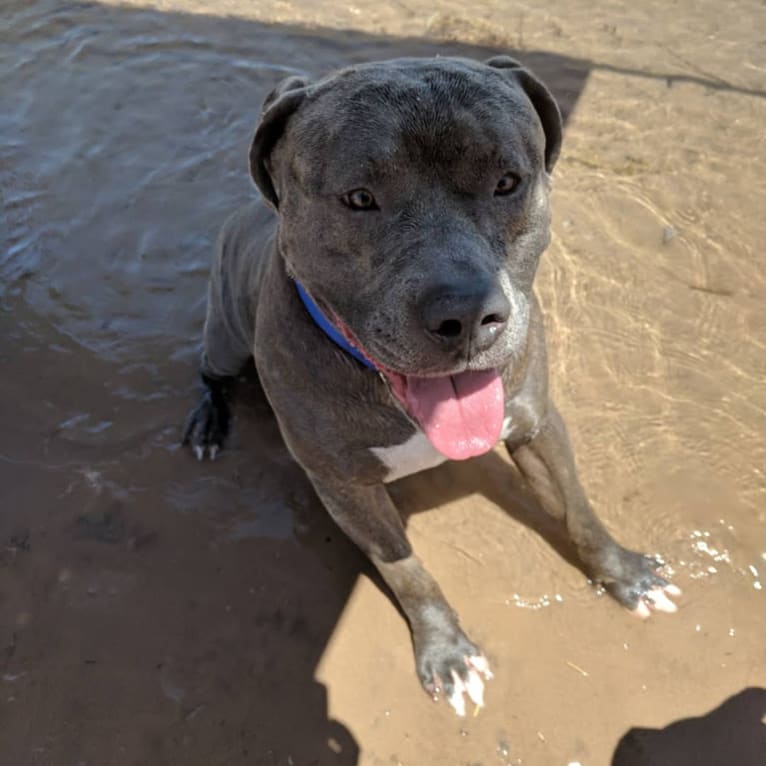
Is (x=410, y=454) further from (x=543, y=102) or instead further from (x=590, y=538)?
(x=543, y=102)

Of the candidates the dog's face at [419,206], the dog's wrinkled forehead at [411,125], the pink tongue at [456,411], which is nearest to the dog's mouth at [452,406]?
the pink tongue at [456,411]

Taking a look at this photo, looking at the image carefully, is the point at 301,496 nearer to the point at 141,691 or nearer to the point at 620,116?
the point at 141,691

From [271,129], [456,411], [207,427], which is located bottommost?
[207,427]

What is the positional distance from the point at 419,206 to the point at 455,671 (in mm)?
1662

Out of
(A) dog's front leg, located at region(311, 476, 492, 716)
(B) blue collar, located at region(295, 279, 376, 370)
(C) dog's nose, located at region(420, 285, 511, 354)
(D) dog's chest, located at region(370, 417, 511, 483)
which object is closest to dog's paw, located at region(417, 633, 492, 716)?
(A) dog's front leg, located at region(311, 476, 492, 716)

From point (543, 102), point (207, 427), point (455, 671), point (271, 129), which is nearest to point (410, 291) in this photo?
point (271, 129)

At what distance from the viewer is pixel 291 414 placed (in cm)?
255

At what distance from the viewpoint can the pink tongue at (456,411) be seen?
2.22 meters

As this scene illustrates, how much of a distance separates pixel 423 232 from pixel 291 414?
83 cm

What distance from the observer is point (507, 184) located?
6.94 ft

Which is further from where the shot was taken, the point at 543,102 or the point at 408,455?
the point at 408,455

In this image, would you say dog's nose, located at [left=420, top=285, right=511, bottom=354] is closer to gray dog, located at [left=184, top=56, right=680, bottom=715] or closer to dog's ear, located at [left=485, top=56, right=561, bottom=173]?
gray dog, located at [left=184, top=56, right=680, bottom=715]

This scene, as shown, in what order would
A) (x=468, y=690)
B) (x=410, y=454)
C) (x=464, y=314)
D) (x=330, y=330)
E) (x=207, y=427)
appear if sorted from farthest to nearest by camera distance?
1. (x=207, y=427)
2. (x=468, y=690)
3. (x=410, y=454)
4. (x=330, y=330)
5. (x=464, y=314)

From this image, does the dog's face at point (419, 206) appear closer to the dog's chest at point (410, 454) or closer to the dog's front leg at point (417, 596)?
the dog's chest at point (410, 454)
